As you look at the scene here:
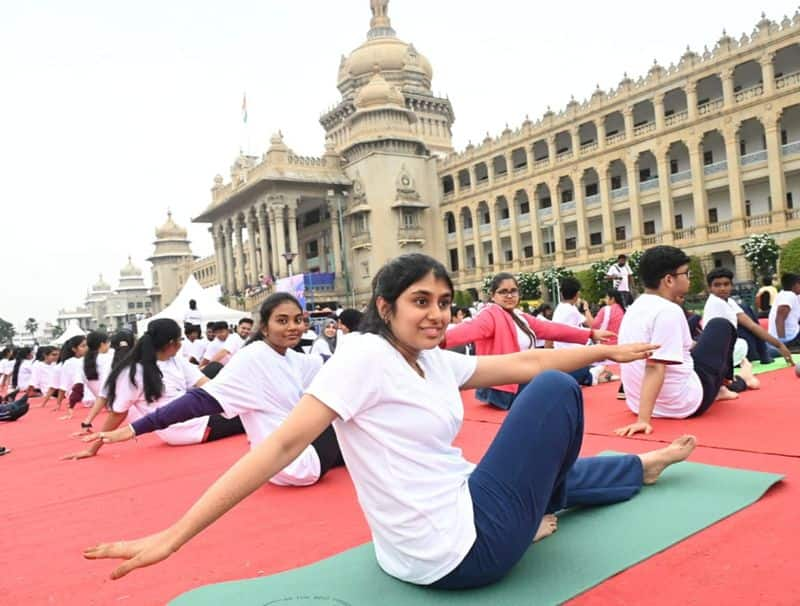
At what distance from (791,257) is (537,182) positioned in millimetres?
15516

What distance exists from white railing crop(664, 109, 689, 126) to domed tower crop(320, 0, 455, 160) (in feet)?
69.3

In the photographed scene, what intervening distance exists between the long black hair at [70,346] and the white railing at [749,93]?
27.4 m

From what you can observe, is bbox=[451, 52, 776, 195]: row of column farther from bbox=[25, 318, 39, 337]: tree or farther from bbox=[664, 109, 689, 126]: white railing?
bbox=[25, 318, 39, 337]: tree

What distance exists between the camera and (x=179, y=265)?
66.6m

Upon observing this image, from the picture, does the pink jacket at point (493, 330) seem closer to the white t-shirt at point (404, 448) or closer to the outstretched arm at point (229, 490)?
the white t-shirt at point (404, 448)

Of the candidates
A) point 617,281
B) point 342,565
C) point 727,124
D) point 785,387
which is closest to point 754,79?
point 727,124

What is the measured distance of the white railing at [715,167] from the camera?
28.8 meters

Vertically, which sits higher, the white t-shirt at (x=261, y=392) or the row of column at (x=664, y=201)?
the row of column at (x=664, y=201)

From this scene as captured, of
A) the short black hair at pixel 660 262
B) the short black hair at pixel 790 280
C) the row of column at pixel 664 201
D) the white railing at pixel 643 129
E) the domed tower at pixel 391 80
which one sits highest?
the domed tower at pixel 391 80

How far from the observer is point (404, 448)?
6.31ft

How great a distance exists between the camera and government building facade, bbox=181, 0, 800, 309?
2752 centimetres

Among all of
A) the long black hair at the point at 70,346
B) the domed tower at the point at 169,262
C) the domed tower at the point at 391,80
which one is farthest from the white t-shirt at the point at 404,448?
the domed tower at the point at 169,262

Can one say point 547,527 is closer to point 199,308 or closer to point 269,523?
point 269,523

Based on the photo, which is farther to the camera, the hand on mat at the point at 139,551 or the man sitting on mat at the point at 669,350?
the man sitting on mat at the point at 669,350
